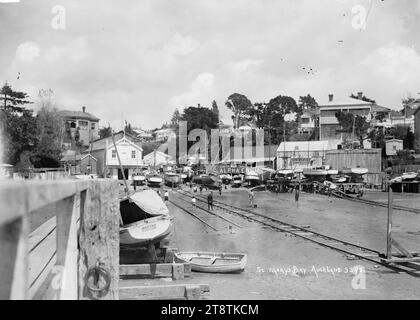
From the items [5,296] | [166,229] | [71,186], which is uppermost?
[71,186]

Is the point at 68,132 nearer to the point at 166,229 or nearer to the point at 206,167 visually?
the point at 206,167

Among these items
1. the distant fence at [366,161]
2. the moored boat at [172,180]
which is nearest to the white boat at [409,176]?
the distant fence at [366,161]

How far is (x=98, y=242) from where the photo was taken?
3926 mm

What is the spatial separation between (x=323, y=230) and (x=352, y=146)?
45.8m

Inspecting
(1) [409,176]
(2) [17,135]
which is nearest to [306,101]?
(1) [409,176]

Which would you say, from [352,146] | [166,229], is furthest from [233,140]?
[166,229]

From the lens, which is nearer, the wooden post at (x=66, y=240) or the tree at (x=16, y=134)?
the wooden post at (x=66, y=240)

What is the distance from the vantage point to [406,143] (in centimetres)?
6781

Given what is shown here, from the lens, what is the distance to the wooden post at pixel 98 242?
12.8 ft

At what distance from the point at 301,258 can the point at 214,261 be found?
3.77 meters

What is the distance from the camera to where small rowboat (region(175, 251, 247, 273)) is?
12859 millimetres

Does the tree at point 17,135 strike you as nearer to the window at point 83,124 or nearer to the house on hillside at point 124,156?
the house on hillside at point 124,156

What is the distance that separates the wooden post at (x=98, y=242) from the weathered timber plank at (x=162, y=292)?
12.3ft

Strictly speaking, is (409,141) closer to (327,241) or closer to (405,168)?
(405,168)
